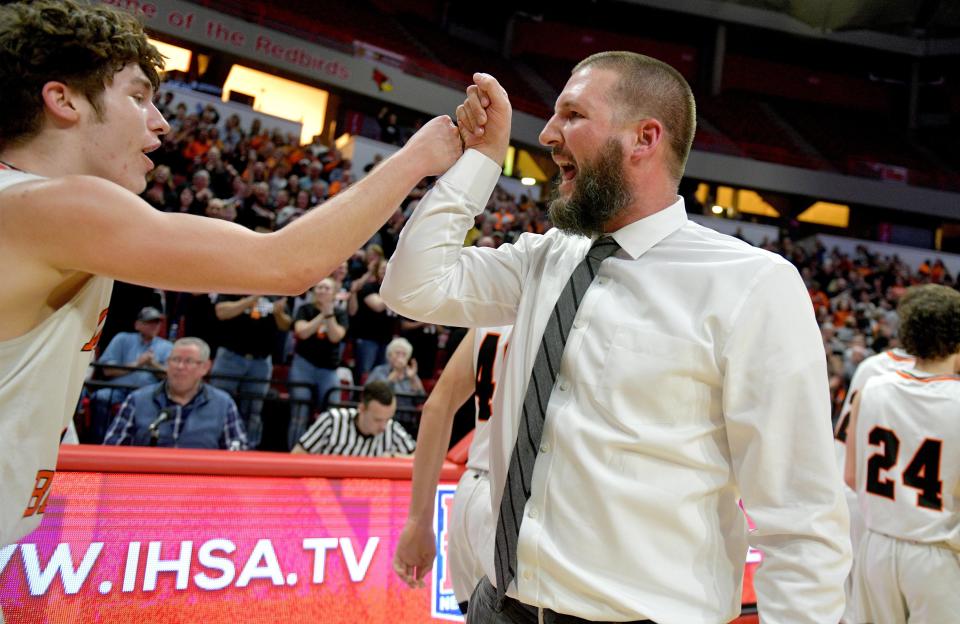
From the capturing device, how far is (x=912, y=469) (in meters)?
3.15

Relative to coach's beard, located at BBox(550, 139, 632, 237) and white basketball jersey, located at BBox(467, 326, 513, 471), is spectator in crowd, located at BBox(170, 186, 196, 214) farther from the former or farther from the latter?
coach's beard, located at BBox(550, 139, 632, 237)

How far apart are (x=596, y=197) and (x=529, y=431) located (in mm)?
563

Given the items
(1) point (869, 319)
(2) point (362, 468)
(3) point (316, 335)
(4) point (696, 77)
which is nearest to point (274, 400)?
(3) point (316, 335)

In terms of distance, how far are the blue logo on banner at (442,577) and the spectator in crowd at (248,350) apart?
2887mm

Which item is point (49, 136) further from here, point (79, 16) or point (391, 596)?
point (391, 596)

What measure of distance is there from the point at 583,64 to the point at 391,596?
1.98 m

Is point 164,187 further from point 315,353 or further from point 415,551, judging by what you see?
point 415,551

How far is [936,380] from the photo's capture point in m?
3.16

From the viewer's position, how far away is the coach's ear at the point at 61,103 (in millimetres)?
1397

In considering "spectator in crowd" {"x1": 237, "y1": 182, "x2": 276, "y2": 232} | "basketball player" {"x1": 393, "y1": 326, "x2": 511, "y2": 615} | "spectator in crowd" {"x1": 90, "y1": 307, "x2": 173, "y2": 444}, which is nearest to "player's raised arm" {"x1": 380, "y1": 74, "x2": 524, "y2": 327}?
"basketball player" {"x1": 393, "y1": 326, "x2": 511, "y2": 615}

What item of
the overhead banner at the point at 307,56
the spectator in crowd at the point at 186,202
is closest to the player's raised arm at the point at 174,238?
the spectator in crowd at the point at 186,202

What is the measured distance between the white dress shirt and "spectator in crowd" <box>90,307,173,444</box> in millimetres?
4180

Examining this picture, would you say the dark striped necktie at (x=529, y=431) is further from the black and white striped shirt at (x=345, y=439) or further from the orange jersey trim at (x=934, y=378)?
the black and white striped shirt at (x=345, y=439)

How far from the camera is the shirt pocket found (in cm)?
144
